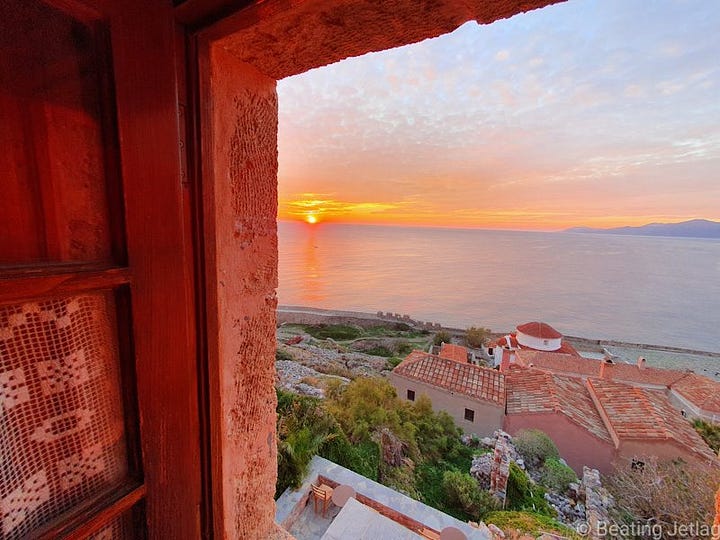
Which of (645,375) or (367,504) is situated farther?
(645,375)

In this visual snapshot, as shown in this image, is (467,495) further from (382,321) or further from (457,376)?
(382,321)

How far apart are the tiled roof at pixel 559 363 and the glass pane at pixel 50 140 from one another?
1298 cm

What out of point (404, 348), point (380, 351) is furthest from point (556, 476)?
point (404, 348)

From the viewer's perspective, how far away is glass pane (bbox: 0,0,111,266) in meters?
0.43

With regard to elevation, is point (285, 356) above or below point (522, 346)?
above

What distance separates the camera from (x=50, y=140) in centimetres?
48

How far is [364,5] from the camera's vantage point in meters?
0.60

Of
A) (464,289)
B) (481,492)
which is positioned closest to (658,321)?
(464,289)

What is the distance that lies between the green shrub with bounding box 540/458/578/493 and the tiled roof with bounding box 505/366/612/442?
3.94 feet

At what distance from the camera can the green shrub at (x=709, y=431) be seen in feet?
25.0

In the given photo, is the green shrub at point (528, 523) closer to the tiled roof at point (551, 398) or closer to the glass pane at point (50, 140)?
the tiled roof at point (551, 398)

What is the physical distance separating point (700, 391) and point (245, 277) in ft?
47.5

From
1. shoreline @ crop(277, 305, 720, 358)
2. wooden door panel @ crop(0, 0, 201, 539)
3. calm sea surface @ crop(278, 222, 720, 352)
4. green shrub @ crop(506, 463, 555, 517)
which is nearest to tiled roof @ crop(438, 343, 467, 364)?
green shrub @ crop(506, 463, 555, 517)

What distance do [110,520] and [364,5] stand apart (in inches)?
43.1
